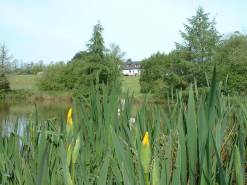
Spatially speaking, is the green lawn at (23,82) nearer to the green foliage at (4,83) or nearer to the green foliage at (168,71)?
the green foliage at (4,83)

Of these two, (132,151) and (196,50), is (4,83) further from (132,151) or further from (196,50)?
(132,151)

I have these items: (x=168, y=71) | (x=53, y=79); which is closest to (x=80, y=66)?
(x=53, y=79)

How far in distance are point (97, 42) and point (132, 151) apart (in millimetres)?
41645

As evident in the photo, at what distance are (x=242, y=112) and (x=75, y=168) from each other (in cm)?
88

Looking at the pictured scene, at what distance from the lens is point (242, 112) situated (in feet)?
6.40

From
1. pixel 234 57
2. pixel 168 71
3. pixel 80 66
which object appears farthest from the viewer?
pixel 168 71

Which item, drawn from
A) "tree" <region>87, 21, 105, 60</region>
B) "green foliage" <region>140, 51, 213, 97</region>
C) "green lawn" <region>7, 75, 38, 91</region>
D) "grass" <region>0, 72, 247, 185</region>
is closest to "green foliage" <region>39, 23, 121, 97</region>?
"tree" <region>87, 21, 105, 60</region>

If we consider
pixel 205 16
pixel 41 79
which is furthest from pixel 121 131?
pixel 41 79

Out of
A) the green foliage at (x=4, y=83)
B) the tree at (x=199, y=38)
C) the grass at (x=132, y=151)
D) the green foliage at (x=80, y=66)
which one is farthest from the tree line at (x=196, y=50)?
the grass at (x=132, y=151)

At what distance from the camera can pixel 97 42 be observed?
4288cm

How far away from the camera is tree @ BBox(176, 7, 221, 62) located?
41.9 metres

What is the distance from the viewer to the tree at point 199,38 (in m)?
41.9

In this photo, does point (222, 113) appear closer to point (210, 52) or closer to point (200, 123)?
point (200, 123)

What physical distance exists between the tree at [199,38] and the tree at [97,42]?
860 centimetres
